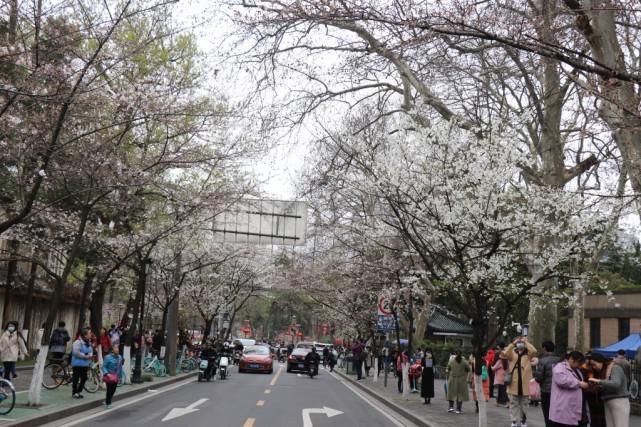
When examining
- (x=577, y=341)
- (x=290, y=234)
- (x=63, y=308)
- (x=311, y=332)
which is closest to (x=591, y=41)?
(x=577, y=341)

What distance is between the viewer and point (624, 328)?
128 feet

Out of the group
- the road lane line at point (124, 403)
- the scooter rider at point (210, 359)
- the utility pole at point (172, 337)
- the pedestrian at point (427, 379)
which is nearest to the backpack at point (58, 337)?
the road lane line at point (124, 403)

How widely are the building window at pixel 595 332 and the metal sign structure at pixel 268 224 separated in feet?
69.6

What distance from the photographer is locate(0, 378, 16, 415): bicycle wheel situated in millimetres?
12414

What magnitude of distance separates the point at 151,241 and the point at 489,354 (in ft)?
39.0

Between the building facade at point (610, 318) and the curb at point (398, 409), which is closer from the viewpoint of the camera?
the curb at point (398, 409)

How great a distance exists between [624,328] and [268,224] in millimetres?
22289

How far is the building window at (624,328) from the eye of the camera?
38844mm

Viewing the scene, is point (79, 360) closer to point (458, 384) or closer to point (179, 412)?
point (179, 412)

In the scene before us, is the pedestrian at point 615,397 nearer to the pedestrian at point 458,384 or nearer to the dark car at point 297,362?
the pedestrian at point 458,384

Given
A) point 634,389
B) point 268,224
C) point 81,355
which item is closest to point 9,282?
point 268,224

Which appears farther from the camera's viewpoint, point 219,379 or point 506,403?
point 219,379

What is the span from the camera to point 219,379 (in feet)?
96.8

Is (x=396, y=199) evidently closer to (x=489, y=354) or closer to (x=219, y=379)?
(x=489, y=354)
